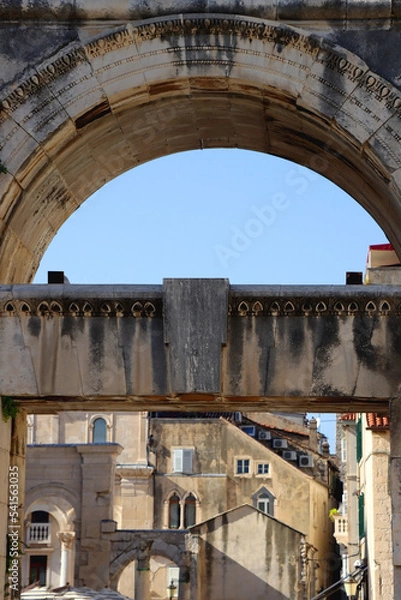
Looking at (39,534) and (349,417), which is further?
(39,534)

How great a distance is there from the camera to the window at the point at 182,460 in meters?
64.8

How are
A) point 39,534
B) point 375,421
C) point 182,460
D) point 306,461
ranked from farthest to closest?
1. point 306,461
2. point 182,460
3. point 39,534
4. point 375,421

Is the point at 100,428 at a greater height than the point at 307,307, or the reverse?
the point at 100,428

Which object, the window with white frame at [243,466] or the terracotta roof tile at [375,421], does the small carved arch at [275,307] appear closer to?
the terracotta roof tile at [375,421]

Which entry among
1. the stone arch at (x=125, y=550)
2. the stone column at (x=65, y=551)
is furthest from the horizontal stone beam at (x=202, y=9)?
the stone arch at (x=125, y=550)

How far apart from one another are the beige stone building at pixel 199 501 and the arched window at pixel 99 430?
0.16ft

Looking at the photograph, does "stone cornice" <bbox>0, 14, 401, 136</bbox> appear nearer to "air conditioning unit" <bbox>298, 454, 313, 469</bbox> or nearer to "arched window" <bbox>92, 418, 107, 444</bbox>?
"arched window" <bbox>92, 418, 107, 444</bbox>

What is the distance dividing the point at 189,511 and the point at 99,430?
5.98m

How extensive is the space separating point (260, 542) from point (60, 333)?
40363 mm

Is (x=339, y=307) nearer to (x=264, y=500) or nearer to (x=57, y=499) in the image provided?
(x=57, y=499)

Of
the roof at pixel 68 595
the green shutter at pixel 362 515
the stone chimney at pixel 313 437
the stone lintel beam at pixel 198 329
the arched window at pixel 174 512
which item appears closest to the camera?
the stone lintel beam at pixel 198 329

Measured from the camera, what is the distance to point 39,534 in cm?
5653

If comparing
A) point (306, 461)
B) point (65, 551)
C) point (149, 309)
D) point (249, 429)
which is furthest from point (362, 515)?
point (249, 429)

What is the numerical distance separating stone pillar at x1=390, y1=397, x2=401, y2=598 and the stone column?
35.4m
